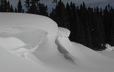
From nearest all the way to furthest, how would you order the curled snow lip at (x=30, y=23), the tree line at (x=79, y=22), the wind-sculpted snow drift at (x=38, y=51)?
the wind-sculpted snow drift at (x=38, y=51) → the curled snow lip at (x=30, y=23) → the tree line at (x=79, y=22)

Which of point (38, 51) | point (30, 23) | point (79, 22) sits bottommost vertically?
point (79, 22)

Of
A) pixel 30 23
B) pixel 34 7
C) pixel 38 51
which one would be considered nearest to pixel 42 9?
pixel 34 7

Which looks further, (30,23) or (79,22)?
(79,22)

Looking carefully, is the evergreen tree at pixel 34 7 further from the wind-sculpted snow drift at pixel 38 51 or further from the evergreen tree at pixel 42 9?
the wind-sculpted snow drift at pixel 38 51

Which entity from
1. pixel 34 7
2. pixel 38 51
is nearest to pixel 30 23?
pixel 38 51

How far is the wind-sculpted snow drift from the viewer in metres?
6.94

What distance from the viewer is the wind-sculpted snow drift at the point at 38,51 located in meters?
6.94

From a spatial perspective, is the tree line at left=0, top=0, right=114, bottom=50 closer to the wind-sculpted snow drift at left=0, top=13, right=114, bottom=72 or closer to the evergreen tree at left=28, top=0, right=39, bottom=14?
the evergreen tree at left=28, top=0, right=39, bottom=14

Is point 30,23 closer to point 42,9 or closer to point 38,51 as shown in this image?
point 38,51

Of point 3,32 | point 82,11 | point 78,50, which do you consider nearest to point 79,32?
point 82,11

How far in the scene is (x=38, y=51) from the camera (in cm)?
917

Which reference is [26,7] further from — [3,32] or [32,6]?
[3,32]

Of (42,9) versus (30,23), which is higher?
(30,23)

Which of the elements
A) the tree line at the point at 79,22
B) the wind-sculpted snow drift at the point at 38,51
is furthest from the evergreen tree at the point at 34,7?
the wind-sculpted snow drift at the point at 38,51
